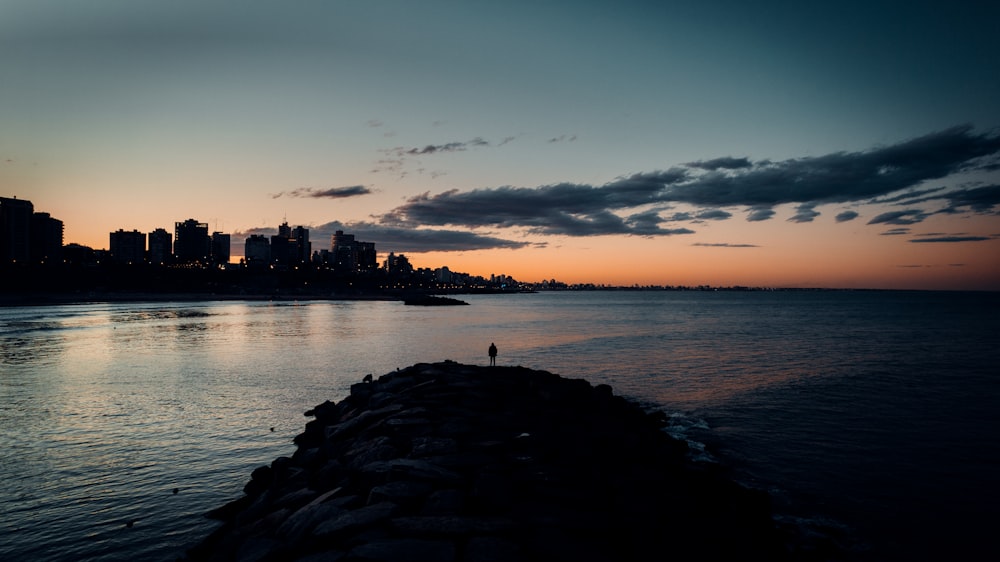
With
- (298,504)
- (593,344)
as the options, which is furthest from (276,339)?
(298,504)

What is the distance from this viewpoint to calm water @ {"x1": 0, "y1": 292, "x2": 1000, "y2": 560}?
1121cm

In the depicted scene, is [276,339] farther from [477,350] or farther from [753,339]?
[753,339]

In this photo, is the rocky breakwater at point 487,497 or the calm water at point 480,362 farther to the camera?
the calm water at point 480,362

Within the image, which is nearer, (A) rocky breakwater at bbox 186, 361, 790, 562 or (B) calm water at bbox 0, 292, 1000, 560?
(A) rocky breakwater at bbox 186, 361, 790, 562

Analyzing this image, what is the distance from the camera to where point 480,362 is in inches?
1452

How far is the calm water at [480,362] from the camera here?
11211mm

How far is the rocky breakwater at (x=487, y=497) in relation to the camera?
289 inches

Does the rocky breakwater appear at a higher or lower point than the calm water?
higher

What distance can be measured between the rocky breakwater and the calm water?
76.6 inches

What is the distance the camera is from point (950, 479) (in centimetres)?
1446

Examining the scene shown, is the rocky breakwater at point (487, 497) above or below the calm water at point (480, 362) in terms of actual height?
above

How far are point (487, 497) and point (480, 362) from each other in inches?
1122

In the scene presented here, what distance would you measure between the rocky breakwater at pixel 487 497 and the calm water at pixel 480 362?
1946 millimetres

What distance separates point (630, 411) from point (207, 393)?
20.0 metres
